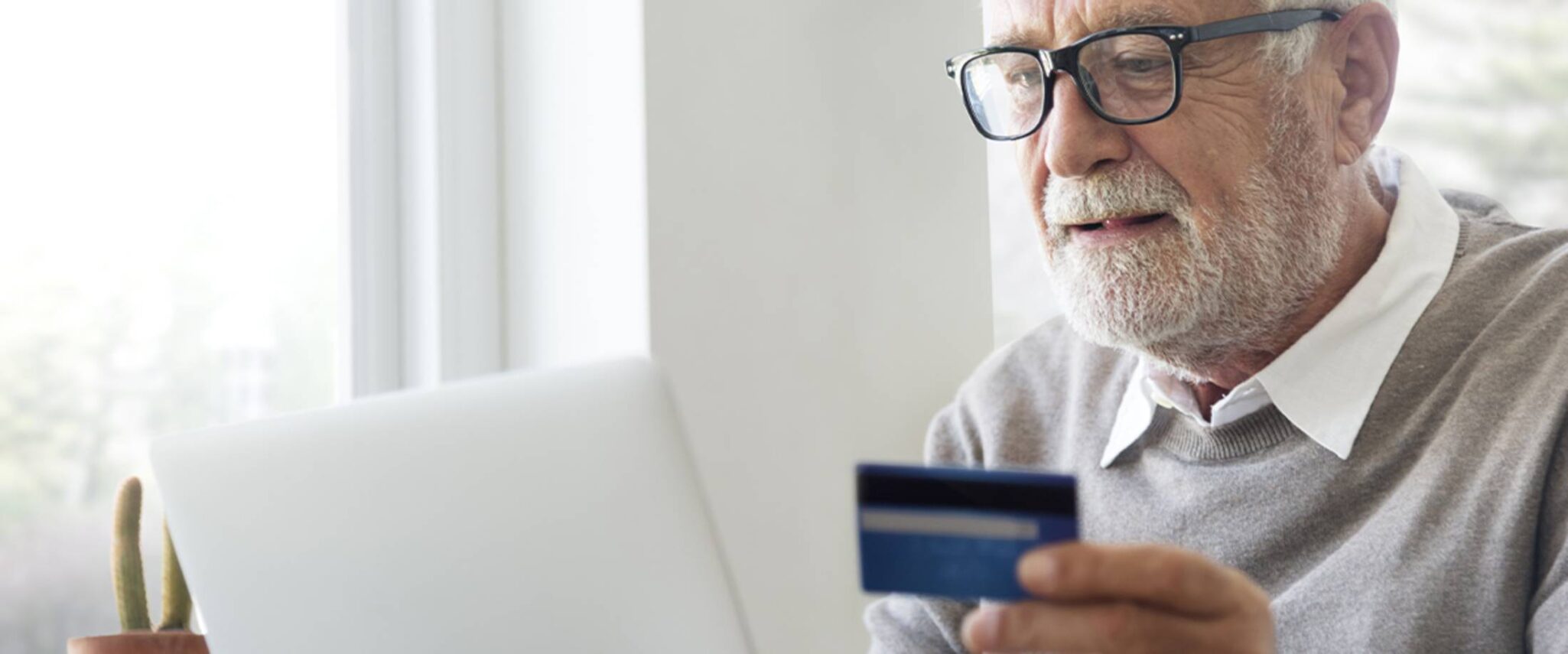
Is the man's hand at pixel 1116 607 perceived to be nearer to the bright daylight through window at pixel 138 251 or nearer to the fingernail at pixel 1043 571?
the fingernail at pixel 1043 571

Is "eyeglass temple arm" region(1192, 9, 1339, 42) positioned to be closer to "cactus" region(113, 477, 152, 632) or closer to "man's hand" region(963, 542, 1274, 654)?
"man's hand" region(963, 542, 1274, 654)

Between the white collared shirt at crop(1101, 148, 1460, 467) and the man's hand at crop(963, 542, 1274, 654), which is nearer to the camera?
the man's hand at crop(963, 542, 1274, 654)

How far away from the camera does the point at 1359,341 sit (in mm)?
1321

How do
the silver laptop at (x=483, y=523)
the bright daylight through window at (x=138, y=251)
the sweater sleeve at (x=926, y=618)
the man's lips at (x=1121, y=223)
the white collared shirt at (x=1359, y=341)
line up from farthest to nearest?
the bright daylight through window at (x=138, y=251), the sweater sleeve at (x=926, y=618), the man's lips at (x=1121, y=223), the white collared shirt at (x=1359, y=341), the silver laptop at (x=483, y=523)

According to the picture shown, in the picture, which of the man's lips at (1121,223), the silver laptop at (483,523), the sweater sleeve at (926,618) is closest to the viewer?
the silver laptop at (483,523)

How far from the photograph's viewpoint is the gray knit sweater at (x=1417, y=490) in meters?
1.15

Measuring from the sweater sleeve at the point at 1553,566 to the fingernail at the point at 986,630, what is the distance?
0.64 m

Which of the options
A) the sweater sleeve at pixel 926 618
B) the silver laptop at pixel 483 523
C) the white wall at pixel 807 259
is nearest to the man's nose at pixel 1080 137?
the sweater sleeve at pixel 926 618

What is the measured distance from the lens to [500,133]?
1.97m

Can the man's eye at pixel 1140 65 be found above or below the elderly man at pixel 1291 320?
above

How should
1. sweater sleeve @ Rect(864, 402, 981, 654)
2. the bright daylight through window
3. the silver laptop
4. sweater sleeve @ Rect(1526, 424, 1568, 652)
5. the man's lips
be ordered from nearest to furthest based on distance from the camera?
1. the silver laptop
2. sweater sleeve @ Rect(1526, 424, 1568, 652)
3. the man's lips
4. sweater sleeve @ Rect(864, 402, 981, 654)
5. the bright daylight through window

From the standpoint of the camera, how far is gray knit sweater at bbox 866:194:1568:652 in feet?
3.78

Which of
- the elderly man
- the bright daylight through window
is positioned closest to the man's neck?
the elderly man

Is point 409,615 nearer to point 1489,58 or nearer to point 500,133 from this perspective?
point 500,133
